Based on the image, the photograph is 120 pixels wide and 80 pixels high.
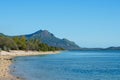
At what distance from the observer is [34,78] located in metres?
44.7

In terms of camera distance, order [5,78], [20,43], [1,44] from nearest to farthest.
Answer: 1. [5,78]
2. [1,44]
3. [20,43]

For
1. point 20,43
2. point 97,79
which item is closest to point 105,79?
point 97,79

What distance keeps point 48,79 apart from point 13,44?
446 ft

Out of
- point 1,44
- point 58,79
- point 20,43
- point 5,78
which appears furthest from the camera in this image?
point 20,43

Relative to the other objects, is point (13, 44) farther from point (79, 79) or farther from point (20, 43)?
point (79, 79)

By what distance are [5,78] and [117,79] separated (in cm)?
1520

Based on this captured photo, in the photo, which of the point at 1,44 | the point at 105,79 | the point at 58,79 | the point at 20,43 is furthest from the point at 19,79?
the point at 20,43

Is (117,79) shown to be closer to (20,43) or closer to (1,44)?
(1,44)

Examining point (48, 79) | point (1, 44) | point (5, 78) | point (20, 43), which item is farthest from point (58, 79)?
point (20, 43)

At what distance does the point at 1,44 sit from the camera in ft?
571

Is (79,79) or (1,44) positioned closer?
(79,79)

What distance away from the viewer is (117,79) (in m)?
46.8

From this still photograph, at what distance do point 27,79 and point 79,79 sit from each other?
7134 mm

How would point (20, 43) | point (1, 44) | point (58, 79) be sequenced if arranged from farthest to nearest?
point (20, 43) < point (1, 44) < point (58, 79)
